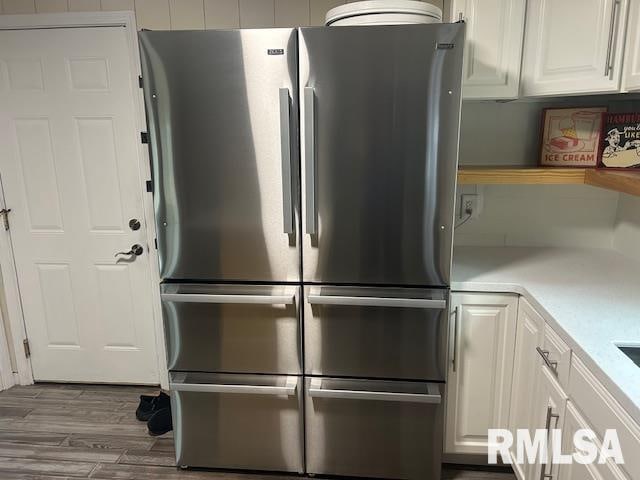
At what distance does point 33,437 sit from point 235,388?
1.22 metres

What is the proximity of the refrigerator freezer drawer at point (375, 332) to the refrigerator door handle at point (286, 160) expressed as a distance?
0.30 meters

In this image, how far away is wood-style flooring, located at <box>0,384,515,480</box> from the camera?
2064 millimetres

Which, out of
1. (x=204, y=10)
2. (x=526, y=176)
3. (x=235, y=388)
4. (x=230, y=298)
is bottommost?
(x=235, y=388)

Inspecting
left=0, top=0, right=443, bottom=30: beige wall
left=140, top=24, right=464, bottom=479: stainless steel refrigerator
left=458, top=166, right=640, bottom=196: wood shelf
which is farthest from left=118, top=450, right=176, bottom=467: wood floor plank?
left=0, top=0, right=443, bottom=30: beige wall

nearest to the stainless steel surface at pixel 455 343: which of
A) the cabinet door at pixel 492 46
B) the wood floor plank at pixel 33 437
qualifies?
the cabinet door at pixel 492 46

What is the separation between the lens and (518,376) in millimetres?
1853

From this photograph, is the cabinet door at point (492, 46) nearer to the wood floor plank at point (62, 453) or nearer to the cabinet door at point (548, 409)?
the cabinet door at point (548, 409)

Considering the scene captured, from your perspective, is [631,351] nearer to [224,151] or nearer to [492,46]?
[492,46]

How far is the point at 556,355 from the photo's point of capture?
4.75 feet

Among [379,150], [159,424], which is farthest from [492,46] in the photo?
[159,424]

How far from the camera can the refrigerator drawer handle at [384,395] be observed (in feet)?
5.98

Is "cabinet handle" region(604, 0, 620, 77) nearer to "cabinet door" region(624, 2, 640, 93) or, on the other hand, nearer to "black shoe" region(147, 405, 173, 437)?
"cabinet door" region(624, 2, 640, 93)

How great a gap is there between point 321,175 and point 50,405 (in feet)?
6.93

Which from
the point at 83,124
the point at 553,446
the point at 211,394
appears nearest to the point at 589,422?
the point at 553,446
